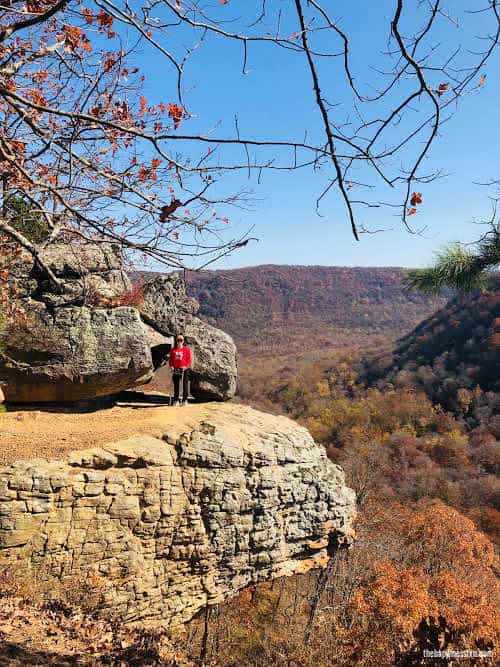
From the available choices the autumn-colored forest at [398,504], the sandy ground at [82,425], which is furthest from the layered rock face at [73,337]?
the autumn-colored forest at [398,504]

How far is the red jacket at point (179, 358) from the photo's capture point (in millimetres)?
9742

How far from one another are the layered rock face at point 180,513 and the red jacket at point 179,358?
4.91 ft

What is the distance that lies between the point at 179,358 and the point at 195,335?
4.09 ft

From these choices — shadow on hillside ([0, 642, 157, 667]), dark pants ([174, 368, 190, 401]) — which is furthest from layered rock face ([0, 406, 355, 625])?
shadow on hillside ([0, 642, 157, 667])

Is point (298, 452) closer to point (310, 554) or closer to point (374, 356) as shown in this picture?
point (310, 554)

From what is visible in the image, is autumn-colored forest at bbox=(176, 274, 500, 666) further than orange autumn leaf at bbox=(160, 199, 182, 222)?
Yes

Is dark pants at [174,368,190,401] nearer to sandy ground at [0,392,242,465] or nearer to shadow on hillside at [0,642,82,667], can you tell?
sandy ground at [0,392,242,465]

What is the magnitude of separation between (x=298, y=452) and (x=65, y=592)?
5.24m

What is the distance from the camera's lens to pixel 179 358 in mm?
9742

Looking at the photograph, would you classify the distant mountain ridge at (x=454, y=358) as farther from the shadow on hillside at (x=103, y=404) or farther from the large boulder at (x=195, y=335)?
the shadow on hillside at (x=103, y=404)

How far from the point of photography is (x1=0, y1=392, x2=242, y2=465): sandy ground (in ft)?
24.1

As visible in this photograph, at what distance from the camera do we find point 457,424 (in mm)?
38906

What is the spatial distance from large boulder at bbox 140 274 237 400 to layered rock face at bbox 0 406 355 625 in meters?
1.01

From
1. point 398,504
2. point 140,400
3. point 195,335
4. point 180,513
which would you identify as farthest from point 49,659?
point 398,504
